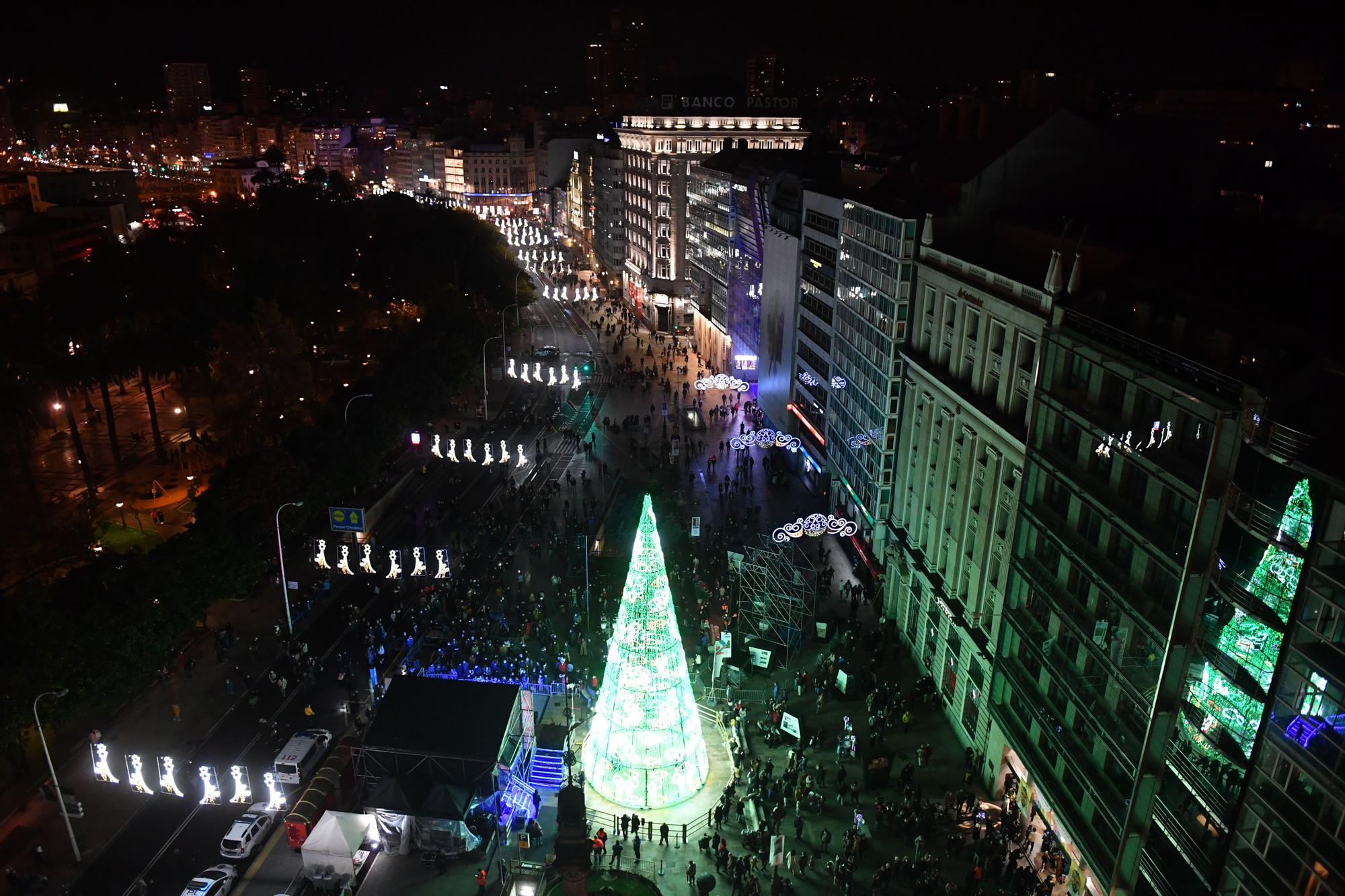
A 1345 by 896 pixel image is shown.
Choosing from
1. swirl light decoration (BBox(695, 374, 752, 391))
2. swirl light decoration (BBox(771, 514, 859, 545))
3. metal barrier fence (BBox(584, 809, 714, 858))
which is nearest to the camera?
metal barrier fence (BBox(584, 809, 714, 858))

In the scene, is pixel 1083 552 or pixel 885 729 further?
pixel 885 729

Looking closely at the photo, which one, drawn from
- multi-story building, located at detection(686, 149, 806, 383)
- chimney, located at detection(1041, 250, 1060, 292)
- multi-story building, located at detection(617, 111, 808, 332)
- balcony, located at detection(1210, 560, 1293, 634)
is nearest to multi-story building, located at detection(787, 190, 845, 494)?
multi-story building, located at detection(686, 149, 806, 383)

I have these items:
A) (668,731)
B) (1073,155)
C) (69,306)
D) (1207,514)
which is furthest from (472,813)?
(69,306)

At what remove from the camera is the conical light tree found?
29.7 m

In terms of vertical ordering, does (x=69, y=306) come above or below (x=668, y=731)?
above

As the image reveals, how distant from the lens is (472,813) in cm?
2972

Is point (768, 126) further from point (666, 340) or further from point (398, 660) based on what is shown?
point (398, 660)

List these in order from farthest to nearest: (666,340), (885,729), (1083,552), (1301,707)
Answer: (666,340) → (885,729) → (1083,552) → (1301,707)

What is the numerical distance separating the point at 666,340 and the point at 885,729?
69964 mm

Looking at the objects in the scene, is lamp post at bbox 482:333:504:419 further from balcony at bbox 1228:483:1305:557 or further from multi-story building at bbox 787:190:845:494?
balcony at bbox 1228:483:1305:557

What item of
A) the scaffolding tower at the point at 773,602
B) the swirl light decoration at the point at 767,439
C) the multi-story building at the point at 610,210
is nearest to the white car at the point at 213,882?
the scaffolding tower at the point at 773,602

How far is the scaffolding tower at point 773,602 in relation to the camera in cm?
4025

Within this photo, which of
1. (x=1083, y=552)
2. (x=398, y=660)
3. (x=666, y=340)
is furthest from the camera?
(x=666, y=340)

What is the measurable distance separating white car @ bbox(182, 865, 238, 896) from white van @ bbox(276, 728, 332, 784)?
4149mm
